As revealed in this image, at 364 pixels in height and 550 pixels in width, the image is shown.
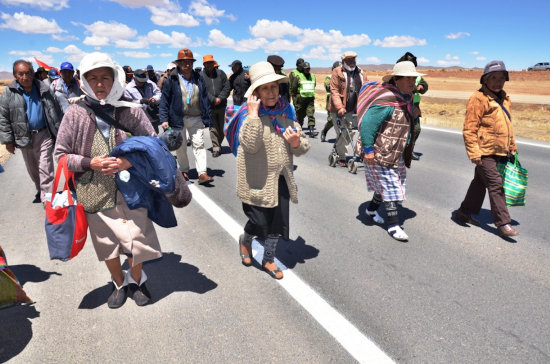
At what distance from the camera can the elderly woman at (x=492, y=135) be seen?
4.25 m

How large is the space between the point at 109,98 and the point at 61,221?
37.4 inches

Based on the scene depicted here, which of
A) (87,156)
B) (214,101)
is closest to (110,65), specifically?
(87,156)

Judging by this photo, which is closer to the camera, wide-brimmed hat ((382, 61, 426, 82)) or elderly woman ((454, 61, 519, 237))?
wide-brimmed hat ((382, 61, 426, 82))

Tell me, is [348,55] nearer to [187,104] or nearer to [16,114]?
[187,104]

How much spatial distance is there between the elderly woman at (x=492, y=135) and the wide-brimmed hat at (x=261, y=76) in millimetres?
2590

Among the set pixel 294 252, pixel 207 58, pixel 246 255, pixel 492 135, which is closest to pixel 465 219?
pixel 492 135

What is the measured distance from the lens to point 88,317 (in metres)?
3.01

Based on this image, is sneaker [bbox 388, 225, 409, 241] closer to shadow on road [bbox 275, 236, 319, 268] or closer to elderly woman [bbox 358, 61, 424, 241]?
elderly woman [bbox 358, 61, 424, 241]

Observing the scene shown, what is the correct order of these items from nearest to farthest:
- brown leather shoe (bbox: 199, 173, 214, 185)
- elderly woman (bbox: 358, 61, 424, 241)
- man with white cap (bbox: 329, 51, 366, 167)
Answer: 1. elderly woman (bbox: 358, 61, 424, 241)
2. brown leather shoe (bbox: 199, 173, 214, 185)
3. man with white cap (bbox: 329, 51, 366, 167)

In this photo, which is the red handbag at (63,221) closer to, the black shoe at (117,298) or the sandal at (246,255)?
the black shoe at (117,298)

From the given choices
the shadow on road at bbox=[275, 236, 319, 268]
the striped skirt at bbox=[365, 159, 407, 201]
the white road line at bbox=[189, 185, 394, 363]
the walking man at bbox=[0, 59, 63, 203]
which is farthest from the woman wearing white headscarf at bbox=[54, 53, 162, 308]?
the walking man at bbox=[0, 59, 63, 203]

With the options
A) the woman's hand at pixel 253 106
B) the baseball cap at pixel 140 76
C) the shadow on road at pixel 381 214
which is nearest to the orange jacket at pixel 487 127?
the shadow on road at pixel 381 214

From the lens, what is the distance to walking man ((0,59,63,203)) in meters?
5.12

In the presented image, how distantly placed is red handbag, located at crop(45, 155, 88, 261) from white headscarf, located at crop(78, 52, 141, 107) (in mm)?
498
